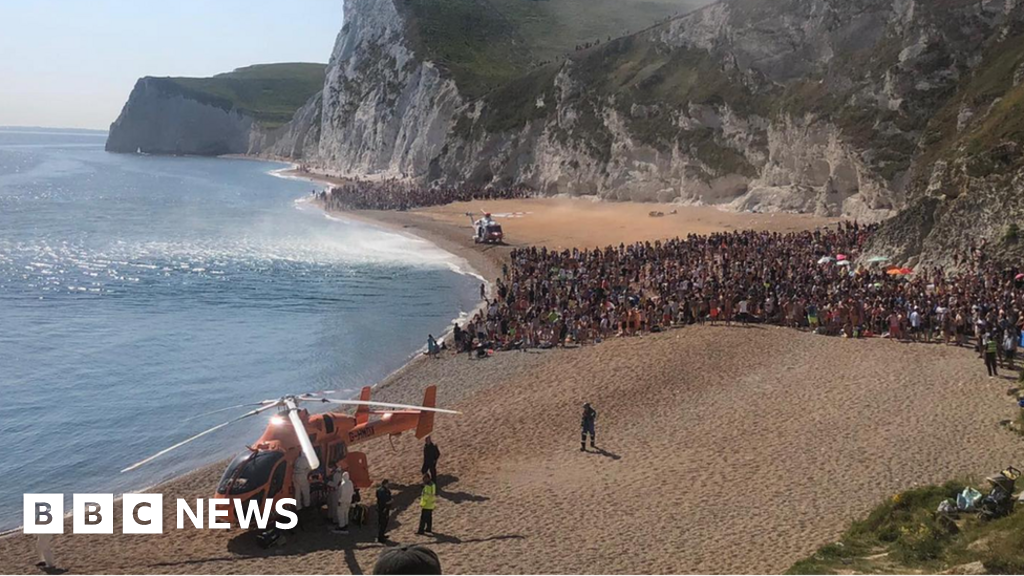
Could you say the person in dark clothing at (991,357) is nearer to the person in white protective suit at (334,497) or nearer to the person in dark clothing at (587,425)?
the person in dark clothing at (587,425)

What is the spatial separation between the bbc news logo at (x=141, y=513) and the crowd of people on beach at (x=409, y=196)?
2503 inches

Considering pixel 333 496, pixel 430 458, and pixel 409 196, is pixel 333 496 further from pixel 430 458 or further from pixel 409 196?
pixel 409 196

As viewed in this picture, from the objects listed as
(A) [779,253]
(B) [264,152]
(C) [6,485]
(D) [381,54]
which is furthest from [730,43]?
(B) [264,152]

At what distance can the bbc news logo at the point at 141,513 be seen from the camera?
15.0 metres

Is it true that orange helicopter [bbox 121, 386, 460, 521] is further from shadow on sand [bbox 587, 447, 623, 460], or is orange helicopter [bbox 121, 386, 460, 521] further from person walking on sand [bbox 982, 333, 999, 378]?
person walking on sand [bbox 982, 333, 999, 378]

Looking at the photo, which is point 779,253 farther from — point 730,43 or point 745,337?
point 730,43

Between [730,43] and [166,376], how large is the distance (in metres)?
51.5

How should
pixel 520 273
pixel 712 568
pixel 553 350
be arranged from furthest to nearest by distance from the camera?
pixel 520 273
pixel 553 350
pixel 712 568

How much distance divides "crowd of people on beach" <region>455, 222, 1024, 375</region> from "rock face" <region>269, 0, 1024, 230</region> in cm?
700

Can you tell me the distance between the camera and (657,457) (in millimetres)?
18281

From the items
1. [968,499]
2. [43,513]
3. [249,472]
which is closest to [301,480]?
[249,472]

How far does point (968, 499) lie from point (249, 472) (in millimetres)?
11467

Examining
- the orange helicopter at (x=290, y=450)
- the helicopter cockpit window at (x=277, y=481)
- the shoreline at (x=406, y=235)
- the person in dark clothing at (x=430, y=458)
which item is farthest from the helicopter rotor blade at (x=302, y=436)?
the shoreline at (x=406, y=235)

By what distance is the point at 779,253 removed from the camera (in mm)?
39656
